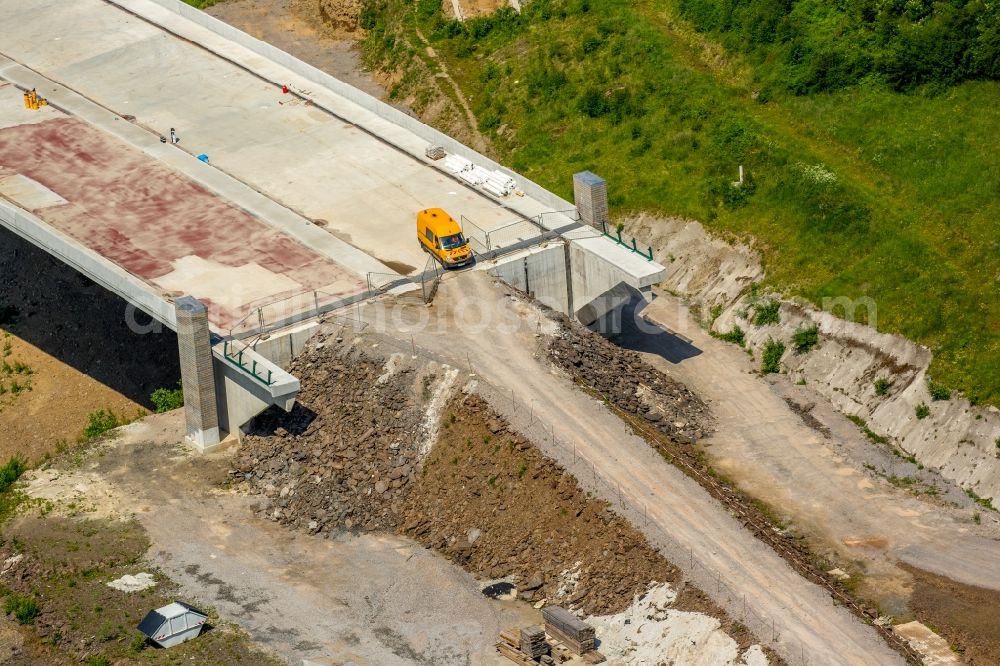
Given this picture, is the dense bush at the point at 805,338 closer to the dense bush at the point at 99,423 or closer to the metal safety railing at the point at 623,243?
the metal safety railing at the point at 623,243

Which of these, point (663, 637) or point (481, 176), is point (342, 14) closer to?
point (481, 176)

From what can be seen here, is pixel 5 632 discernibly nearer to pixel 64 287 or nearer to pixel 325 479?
pixel 325 479

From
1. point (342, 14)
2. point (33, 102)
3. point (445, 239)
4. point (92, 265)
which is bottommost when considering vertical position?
point (92, 265)

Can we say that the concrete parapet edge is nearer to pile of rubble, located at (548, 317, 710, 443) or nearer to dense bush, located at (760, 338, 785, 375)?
pile of rubble, located at (548, 317, 710, 443)

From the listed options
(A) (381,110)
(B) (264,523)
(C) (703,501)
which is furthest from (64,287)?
(C) (703,501)

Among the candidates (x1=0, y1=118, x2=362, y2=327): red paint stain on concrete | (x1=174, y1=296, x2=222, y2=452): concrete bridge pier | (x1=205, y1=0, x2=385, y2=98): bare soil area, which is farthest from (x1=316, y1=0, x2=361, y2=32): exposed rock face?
(x1=174, y1=296, x2=222, y2=452): concrete bridge pier

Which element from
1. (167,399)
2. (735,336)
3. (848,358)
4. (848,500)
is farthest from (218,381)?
(848,358)

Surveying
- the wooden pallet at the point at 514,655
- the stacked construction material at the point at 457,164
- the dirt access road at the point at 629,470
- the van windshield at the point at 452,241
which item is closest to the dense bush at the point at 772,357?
the dirt access road at the point at 629,470
